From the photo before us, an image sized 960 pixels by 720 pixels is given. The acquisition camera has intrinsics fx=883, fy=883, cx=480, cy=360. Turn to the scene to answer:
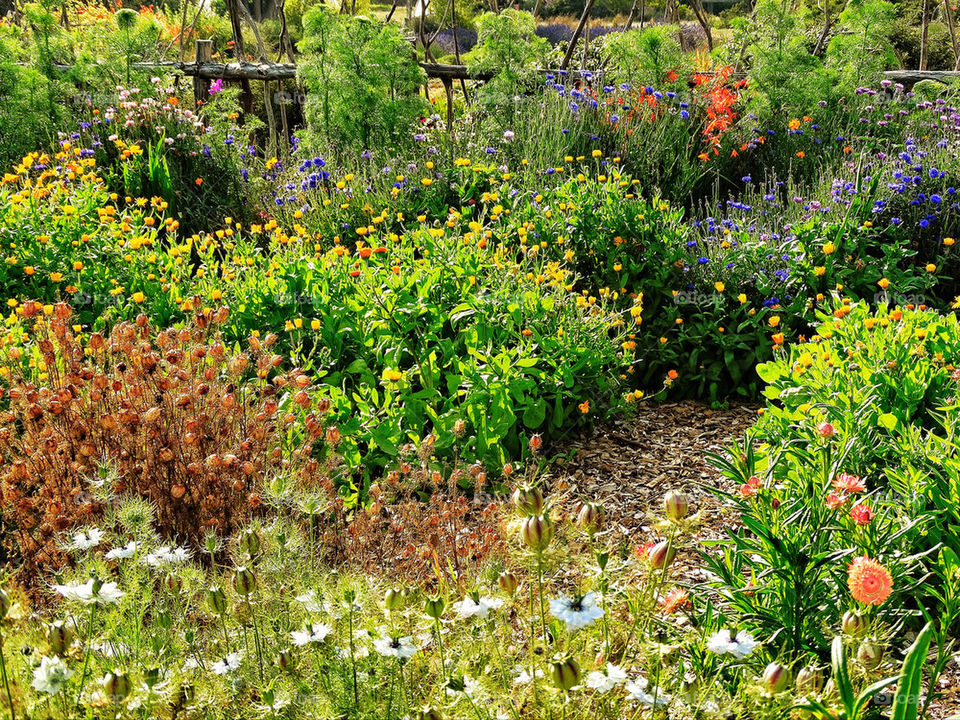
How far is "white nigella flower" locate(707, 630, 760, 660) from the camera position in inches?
55.7

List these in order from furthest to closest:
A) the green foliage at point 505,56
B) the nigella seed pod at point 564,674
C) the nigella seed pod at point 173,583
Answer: the green foliage at point 505,56, the nigella seed pod at point 173,583, the nigella seed pod at point 564,674

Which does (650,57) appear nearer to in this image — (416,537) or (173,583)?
(416,537)

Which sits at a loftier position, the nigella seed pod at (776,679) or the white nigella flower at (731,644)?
the white nigella flower at (731,644)

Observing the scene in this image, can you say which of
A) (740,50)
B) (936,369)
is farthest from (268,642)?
(740,50)

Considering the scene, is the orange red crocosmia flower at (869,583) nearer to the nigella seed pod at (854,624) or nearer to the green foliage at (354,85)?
the nigella seed pod at (854,624)

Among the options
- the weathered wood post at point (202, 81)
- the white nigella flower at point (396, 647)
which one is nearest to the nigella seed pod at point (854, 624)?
the white nigella flower at point (396, 647)

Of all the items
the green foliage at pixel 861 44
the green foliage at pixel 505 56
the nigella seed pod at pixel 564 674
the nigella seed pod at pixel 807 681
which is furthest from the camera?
the green foliage at pixel 861 44

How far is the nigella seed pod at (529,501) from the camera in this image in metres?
1.38

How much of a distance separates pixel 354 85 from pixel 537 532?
5106mm

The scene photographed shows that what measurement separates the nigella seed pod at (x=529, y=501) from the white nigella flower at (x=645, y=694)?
341mm

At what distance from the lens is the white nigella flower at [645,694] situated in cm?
144

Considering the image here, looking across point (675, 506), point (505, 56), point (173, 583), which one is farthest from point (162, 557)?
point (505, 56)

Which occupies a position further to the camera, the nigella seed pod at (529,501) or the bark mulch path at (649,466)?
the bark mulch path at (649,466)

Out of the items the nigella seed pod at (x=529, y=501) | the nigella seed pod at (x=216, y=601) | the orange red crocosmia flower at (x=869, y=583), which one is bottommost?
the nigella seed pod at (x=216, y=601)
